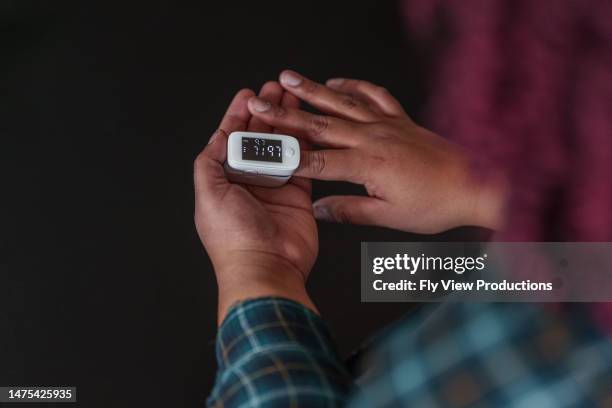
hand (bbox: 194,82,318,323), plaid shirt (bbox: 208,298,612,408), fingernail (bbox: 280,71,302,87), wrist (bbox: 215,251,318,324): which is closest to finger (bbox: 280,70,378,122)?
fingernail (bbox: 280,71,302,87)

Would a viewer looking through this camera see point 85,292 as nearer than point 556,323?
No

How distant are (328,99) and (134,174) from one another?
35 centimetres

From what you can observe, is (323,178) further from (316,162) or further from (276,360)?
(276,360)

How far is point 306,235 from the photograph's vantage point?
3.06 ft

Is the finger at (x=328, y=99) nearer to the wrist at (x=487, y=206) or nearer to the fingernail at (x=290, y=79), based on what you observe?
the fingernail at (x=290, y=79)

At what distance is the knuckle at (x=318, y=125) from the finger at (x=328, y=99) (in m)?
0.06

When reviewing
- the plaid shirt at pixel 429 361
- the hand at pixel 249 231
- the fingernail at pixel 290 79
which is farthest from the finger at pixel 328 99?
the plaid shirt at pixel 429 361

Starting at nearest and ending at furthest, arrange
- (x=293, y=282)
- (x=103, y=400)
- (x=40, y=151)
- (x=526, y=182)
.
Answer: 1. (x=526, y=182)
2. (x=293, y=282)
3. (x=103, y=400)
4. (x=40, y=151)

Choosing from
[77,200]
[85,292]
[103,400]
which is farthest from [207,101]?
[103,400]

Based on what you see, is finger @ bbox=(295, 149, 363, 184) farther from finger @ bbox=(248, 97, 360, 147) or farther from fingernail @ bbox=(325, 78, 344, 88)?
fingernail @ bbox=(325, 78, 344, 88)

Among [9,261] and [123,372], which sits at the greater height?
[9,261]

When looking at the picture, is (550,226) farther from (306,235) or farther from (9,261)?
(9,261)

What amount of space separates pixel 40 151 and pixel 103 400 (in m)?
0.42

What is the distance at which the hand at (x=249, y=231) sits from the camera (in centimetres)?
80
